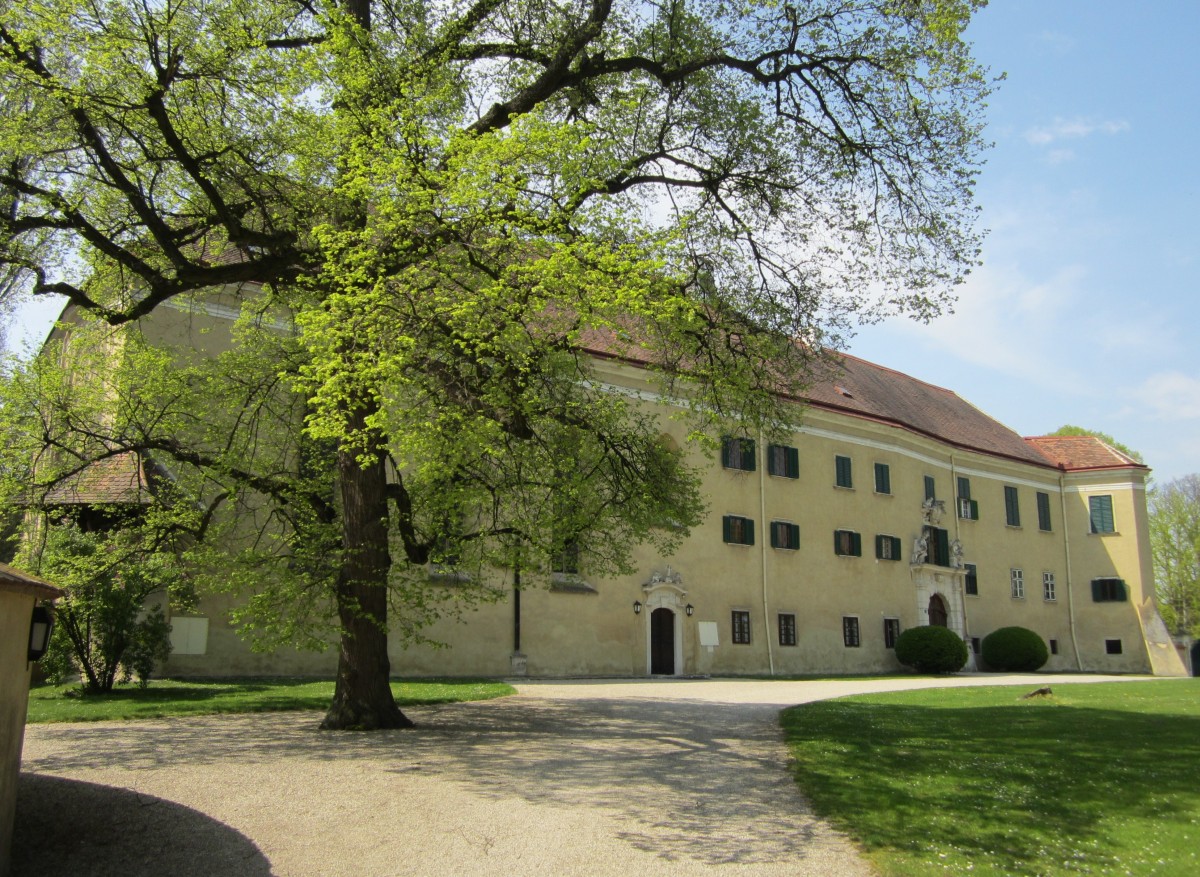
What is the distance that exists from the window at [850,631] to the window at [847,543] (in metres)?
2.24

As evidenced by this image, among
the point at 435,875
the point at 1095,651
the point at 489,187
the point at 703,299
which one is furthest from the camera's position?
the point at 1095,651

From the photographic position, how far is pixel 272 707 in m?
17.0

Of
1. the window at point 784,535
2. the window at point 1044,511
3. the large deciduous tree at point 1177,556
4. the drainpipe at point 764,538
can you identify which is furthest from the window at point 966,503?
the large deciduous tree at point 1177,556

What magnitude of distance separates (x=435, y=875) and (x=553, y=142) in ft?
26.1

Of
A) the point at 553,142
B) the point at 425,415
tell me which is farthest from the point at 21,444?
the point at 553,142

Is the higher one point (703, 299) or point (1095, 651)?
point (703, 299)

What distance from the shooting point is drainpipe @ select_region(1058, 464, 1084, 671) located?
144ft

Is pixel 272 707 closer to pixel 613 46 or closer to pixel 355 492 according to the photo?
pixel 355 492

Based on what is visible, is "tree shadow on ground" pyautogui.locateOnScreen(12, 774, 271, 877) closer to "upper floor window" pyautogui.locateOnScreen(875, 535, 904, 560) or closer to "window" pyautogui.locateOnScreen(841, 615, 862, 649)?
"window" pyautogui.locateOnScreen(841, 615, 862, 649)

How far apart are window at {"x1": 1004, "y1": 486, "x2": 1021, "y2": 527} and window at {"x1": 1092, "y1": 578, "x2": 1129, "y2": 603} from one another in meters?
4.56

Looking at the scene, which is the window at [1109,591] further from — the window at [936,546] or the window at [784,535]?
the window at [784,535]

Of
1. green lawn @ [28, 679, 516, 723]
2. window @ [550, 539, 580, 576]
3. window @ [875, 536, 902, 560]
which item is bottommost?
green lawn @ [28, 679, 516, 723]

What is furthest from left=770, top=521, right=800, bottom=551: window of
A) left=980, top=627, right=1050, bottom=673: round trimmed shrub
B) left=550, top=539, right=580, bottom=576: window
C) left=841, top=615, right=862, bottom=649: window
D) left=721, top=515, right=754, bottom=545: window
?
left=550, top=539, right=580, bottom=576: window

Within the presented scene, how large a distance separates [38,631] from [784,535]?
2886 centimetres
